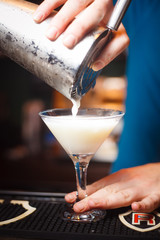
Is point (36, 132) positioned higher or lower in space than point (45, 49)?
lower

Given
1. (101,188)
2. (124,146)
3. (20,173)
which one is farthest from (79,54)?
(20,173)

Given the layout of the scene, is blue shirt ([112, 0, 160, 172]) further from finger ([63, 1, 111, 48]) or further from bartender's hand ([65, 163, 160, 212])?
finger ([63, 1, 111, 48])

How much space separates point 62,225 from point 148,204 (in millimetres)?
275

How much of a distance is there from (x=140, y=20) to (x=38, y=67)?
94 centimetres

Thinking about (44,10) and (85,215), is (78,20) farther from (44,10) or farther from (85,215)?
(85,215)

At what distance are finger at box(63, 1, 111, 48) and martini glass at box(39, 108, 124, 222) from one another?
27cm

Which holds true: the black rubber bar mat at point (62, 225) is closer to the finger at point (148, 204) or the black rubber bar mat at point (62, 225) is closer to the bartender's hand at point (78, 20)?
the finger at point (148, 204)

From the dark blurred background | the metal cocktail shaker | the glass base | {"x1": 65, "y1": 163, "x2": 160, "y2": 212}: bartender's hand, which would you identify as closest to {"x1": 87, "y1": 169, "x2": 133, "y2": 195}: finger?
{"x1": 65, "y1": 163, "x2": 160, "y2": 212}: bartender's hand

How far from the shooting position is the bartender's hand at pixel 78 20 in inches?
32.1

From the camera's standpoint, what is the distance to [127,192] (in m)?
1.05

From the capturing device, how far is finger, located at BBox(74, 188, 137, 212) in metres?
0.99

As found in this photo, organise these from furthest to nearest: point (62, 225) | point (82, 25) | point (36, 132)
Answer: point (36, 132) < point (62, 225) < point (82, 25)

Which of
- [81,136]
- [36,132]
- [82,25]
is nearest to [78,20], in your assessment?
[82,25]

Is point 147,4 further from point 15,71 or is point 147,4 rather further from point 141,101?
point 15,71
